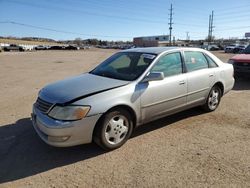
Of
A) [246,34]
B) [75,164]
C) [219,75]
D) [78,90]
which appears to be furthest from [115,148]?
[246,34]

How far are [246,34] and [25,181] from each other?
10617 centimetres

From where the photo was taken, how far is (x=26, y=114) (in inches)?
219

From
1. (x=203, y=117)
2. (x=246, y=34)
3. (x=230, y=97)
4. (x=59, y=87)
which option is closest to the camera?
(x=59, y=87)

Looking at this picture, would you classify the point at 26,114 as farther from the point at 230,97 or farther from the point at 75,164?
the point at 230,97

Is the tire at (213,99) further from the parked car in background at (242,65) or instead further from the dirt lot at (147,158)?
the parked car in background at (242,65)

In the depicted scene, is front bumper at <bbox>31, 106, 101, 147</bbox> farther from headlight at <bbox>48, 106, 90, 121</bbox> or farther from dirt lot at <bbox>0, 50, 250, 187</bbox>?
dirt lot at <bbox>0, 50, 250, 187</bbox>

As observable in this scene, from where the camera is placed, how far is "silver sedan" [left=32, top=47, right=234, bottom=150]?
3430 millimetres

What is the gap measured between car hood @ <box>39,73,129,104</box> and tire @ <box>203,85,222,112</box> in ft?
7.86

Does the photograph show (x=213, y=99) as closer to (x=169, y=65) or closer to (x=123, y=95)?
(x=169, y=65)

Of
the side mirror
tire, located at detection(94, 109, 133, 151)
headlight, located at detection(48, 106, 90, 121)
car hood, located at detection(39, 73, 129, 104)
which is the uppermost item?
the side mirror

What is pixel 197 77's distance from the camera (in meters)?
4.93

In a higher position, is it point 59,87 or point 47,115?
point 59,87

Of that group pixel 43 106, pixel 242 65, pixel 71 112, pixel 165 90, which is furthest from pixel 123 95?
pixel 242 65

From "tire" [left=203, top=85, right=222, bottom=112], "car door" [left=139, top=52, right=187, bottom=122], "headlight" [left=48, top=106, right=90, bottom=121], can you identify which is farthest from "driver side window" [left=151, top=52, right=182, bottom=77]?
"headlight" [left=48, top=106, right=90, bottom=121]
